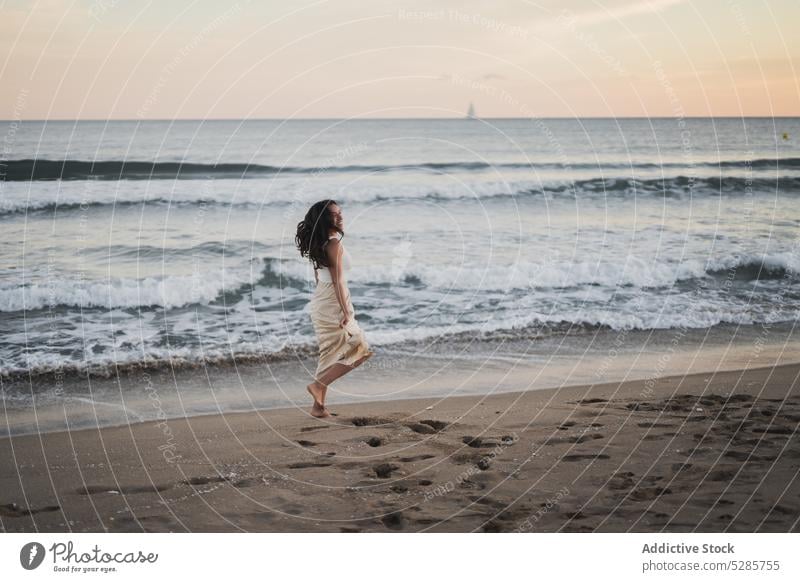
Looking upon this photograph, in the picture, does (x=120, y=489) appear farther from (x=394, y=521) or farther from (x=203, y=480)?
(x=394, y=521)

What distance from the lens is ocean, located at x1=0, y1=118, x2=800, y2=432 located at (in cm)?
1166

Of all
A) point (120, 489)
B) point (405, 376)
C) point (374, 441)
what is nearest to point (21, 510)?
point (120, 489)

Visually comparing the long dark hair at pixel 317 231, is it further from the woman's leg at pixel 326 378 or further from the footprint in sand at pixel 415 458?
the footprint in sand at pixel 415 458

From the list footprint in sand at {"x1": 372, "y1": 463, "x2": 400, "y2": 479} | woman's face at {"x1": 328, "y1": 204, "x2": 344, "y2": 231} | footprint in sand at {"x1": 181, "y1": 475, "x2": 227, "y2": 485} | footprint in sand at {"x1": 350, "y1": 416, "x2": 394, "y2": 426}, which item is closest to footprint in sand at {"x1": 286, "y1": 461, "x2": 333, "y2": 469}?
footprint in sand at {"x1": 372, "y1": 463, "x2": 400, "y2": 479}

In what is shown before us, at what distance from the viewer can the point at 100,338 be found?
10.9 meters

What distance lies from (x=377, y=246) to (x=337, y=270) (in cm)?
943

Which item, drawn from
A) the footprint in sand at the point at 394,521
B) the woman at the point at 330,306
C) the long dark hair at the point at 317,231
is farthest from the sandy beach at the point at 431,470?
the long dark hair at the point at 317,231

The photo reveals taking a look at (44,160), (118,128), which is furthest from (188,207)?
(118,128)

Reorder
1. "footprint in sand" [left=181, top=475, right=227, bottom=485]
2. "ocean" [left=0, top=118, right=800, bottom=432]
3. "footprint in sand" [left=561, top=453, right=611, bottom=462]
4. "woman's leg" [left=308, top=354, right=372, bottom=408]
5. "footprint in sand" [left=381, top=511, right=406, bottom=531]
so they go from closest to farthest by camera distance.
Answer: "footprint in sand" [left=381, top=511, right=406, bottom=531]
"footprint in sand" [left=181, top=475, right=227, bottom=485]
"footprint in sand" [left=561, top=453, right=611, bottom=462]
"woman's leg" [left=308, top=354, right=372, bottom=408]
"ocean" [left=0, top=118, right=800, bottom=432]

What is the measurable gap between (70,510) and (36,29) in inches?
299

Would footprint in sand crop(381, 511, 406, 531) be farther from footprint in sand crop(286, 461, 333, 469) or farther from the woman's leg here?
the woman's leg

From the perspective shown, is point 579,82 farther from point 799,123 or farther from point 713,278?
point 799,123

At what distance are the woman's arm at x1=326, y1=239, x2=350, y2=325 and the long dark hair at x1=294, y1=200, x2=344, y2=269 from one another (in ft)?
0.25
